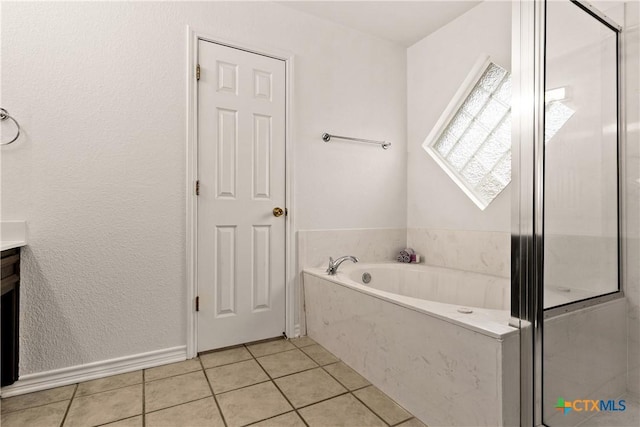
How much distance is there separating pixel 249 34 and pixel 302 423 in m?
2.27

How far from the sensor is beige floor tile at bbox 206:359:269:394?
170cm

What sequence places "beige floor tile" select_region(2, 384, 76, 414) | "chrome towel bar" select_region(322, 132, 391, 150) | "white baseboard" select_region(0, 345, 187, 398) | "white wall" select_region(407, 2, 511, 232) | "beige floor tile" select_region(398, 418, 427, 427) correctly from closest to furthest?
"beige floor tile" select_region(398, 418, 427, 427)
"beige floor tile" select_region(2, 384, 76, 414)
"white baseboard" select_region(0, 345, 187, 398)
"white wall" select_region(407, 2, 511, 232)
"chrome towel bar" select_region(322, 132, 391, 150)

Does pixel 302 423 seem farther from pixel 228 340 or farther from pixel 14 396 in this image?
pixel 14 396

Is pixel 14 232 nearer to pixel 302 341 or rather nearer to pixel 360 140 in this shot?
pixel 302 341

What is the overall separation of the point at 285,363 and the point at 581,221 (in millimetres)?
1625

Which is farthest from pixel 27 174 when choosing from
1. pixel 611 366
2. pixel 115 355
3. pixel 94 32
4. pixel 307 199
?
pixel 611 366

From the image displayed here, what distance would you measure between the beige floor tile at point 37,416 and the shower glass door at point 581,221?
1.98m

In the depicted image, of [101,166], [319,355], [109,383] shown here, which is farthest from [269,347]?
[101,166]

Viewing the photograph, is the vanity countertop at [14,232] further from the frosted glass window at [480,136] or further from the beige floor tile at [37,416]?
the frosted glass window at [480,136]

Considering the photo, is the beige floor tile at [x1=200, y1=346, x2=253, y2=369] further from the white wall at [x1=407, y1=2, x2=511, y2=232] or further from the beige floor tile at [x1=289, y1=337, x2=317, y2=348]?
the white wall at [x1=407, y1=2, x2=511, y2=232]

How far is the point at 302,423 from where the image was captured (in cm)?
140

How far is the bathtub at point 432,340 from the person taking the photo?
45.4 inches

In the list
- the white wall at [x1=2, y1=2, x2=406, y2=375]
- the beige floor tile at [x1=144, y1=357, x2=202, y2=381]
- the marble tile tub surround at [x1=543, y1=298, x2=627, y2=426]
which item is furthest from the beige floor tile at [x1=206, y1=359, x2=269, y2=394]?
the marble tile tub surround at [x1=543, y1=298, x2=627, y2=426]

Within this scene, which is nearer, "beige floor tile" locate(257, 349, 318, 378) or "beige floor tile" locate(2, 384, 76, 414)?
"beige floor tile" locate(2, 384, 76, 414)
